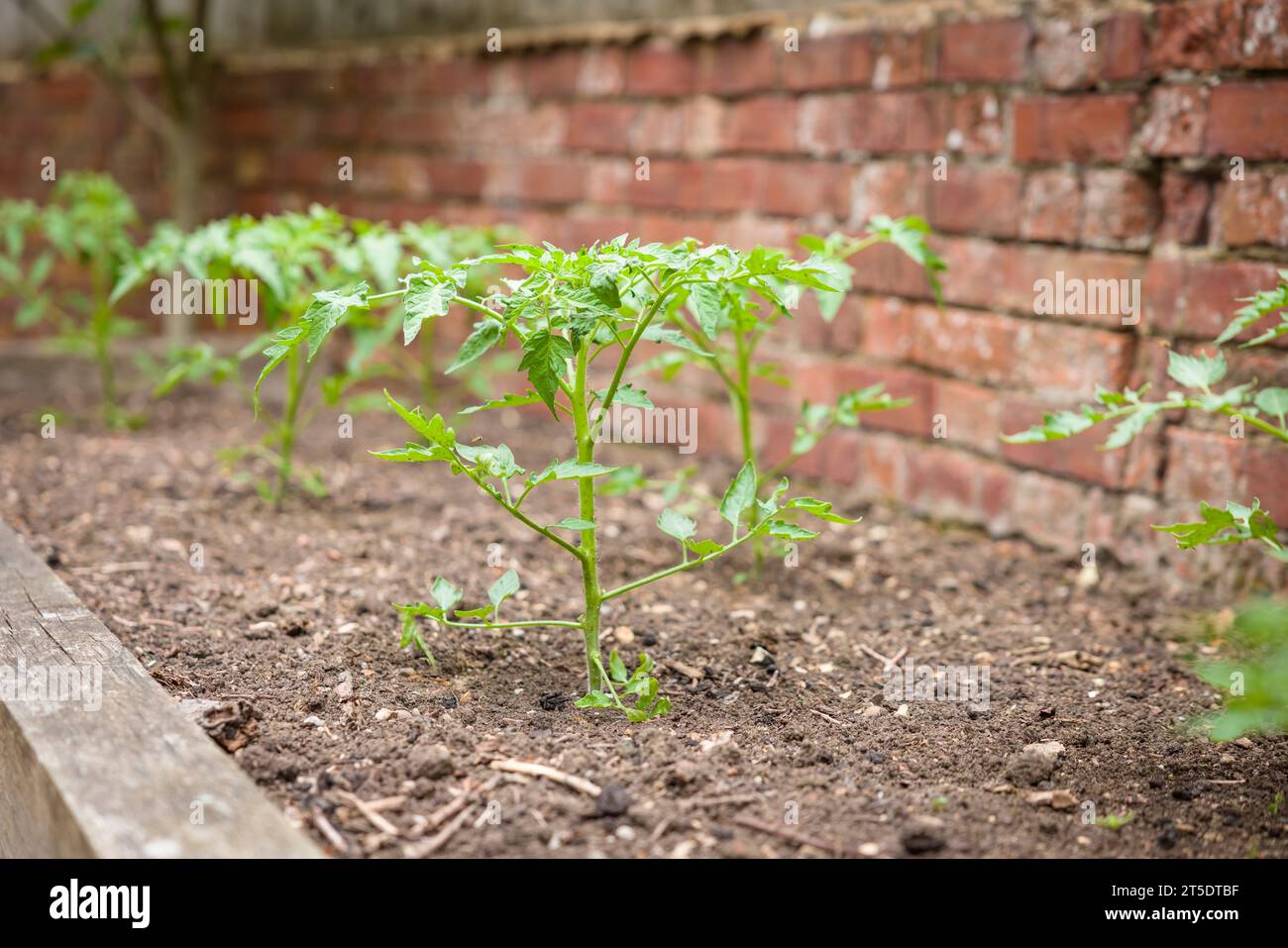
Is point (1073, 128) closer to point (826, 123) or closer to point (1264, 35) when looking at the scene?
point (1264, 35)

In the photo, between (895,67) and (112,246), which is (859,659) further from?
(112,246)

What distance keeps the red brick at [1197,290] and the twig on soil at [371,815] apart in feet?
6.20

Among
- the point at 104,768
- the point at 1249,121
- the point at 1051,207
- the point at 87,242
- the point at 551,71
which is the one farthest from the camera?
the point at 551,71

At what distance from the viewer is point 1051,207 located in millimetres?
2977

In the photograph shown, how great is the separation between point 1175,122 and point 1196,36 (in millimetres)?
168

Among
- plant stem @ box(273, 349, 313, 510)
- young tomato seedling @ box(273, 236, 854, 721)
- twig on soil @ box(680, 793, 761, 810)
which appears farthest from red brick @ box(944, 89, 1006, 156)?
twig on soil @ box(680, 793, 761, 810)

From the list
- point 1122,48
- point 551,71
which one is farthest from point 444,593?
point 551,71

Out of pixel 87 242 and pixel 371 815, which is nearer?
pixel 371 815

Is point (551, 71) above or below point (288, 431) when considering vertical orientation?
above

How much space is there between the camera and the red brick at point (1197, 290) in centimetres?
263

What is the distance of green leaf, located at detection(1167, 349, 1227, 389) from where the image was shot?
6.93ft

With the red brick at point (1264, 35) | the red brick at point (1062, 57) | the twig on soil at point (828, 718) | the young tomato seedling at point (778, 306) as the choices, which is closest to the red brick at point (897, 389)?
the young tomato seedling at point (778, 306)

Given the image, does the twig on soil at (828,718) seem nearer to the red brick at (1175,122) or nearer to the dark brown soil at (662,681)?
the dark brown soil at (662,681)

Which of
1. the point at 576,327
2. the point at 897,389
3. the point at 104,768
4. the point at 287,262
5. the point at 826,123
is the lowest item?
the point at 104,768
